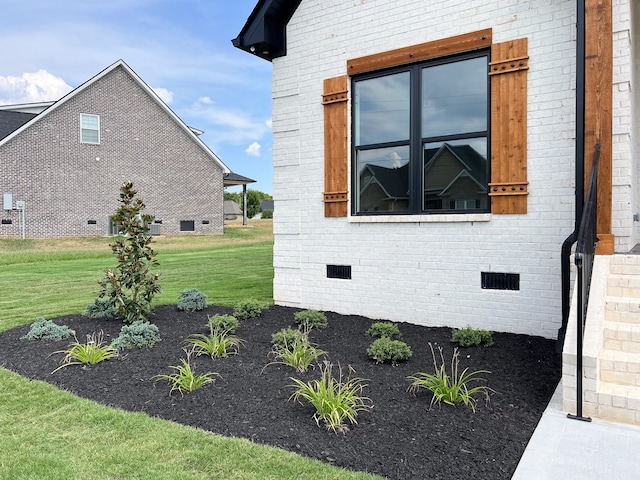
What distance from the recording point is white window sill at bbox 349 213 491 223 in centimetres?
529

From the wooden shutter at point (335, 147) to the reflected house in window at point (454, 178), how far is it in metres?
1.08

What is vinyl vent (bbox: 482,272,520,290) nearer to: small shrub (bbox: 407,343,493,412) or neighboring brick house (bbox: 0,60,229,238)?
small shrub (bbox: 407,343,493,412)

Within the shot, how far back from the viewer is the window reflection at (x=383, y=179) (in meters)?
5.86

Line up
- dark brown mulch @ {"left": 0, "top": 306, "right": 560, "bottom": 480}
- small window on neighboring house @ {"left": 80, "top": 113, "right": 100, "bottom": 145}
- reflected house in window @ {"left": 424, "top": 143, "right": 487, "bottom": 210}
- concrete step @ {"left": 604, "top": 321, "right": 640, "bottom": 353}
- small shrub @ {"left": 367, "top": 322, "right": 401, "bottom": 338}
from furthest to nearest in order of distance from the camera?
small window on neighboring house @ {"left": 80, "top": 113, "right": 100, "bottom": 145} → reflected house in window @ {"left": 424, "top": 143, "right": 487, "bottom": 210} → small shrub @ {"left": 367, "top": 322, "right": 401, "bottom": 338} → concrete step @ {"left": 604, "top": 321, "right": 640, "bottom": 353} → dark brown mulch @ {"left": 0, "top": 306, "right": 560, "bottom": 480}

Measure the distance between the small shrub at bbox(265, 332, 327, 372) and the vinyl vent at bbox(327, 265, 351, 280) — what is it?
2.00 metres

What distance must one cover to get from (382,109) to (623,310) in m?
3.56

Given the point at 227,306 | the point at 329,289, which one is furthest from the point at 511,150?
the point at 227,306

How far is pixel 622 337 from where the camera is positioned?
11.3 ft

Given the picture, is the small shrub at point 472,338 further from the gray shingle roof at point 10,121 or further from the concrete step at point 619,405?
the gray shingle roof at point 10,121

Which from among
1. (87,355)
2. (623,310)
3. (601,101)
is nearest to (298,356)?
(87,355)

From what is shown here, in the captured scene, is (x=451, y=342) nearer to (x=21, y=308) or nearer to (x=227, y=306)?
(x=227, y=306)

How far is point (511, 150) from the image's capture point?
16.6ft

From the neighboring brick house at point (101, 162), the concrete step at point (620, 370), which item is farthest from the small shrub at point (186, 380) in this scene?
the neighboring brick house at point (101, 162)

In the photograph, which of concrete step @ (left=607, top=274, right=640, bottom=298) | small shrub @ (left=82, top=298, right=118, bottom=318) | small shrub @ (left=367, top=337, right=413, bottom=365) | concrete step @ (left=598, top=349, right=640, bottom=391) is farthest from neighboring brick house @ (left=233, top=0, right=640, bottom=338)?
small shrub @ (left=82, top=298, right=118, bottom=318)
